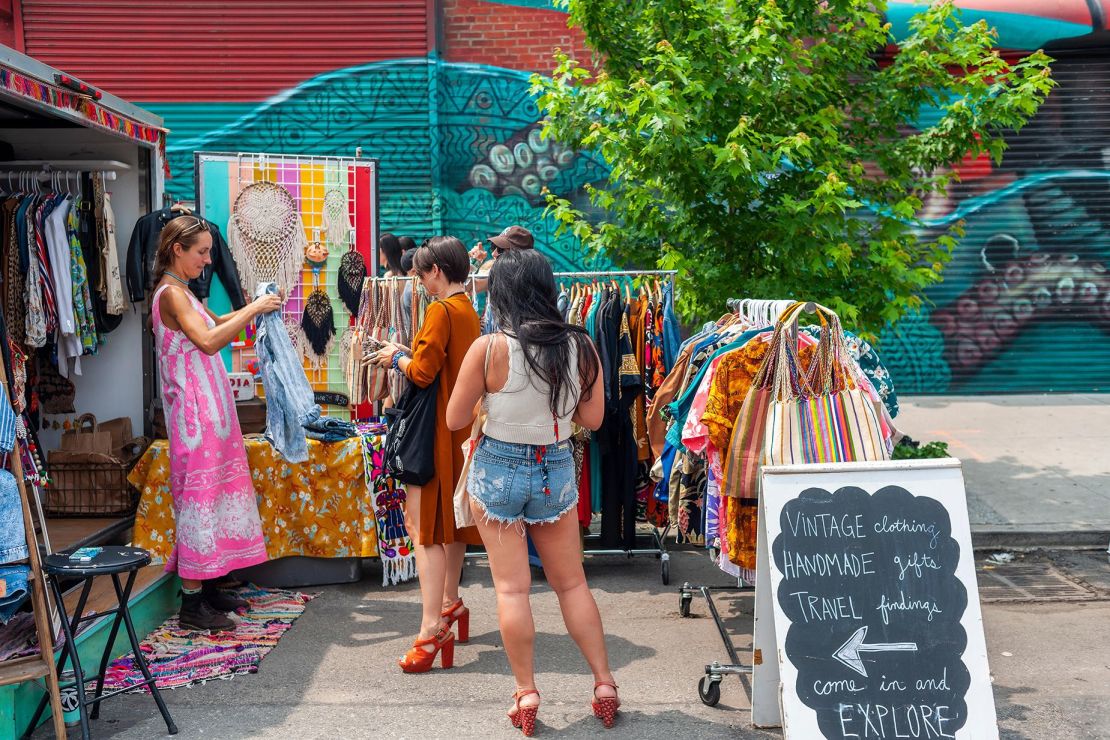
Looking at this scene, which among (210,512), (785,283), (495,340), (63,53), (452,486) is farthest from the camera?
(63,53)

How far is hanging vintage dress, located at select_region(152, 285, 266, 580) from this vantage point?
521cm

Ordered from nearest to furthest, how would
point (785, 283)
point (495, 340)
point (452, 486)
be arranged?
point (495, 340) < point (452, 486) < point (785, 283)

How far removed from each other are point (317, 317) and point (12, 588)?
3530 mm

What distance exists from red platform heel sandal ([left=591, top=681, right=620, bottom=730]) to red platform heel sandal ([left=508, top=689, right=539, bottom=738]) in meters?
0.25

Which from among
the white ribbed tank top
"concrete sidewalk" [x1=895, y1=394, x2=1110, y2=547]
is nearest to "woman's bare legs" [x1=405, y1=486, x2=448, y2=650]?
the white ribbed tank top

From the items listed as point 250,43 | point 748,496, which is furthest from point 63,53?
point 748,496

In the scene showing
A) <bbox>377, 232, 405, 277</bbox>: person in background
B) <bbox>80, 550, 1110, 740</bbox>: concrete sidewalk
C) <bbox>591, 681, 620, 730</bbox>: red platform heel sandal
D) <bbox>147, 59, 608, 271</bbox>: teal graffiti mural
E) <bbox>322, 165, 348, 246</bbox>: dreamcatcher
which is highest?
<bbox>147, 59, 608, 271</bbox>: teal graffiti mural

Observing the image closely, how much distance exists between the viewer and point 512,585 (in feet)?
13.7

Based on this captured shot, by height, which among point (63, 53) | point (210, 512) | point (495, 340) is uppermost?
point (63, 53)

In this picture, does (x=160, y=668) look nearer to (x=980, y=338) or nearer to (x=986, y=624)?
(x=986, y=624)

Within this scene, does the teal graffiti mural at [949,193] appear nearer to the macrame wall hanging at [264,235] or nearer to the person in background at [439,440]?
the macrame wall hanging at [264,235]

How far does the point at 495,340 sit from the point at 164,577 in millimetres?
2691

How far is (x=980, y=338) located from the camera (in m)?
11.6

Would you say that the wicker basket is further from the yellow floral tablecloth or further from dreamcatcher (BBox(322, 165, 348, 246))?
dreamcatcher (BBox(322, 165, 348, 246))
